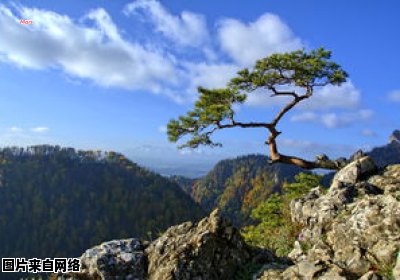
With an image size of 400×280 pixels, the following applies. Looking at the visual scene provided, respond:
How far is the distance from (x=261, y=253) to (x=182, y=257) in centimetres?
217

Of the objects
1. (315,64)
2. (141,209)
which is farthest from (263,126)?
(141,209)

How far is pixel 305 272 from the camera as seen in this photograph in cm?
1038

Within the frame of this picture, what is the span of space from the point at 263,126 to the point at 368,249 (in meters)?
12.9

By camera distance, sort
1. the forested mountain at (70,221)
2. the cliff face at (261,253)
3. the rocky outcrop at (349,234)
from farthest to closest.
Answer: the forested mountain at (70,221), the cliff face at (261,253), the rocky outcrop at (349,234)

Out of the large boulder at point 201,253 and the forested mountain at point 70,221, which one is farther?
the forested mountain at point 70,221

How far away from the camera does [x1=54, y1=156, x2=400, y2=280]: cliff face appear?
1058 centimetres

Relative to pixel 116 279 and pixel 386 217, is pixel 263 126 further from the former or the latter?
pixel 116 279

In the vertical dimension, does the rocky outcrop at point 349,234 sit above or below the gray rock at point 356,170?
below

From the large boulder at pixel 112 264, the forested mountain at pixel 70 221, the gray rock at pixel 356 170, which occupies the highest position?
the gray rock at pixel 356 170

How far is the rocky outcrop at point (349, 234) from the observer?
10.4 metres

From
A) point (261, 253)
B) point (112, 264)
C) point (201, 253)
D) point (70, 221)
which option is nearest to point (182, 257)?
point (201, 253)

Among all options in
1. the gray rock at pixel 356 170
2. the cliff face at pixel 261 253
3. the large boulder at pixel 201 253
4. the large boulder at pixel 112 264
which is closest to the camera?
A: the cliff face at pixel 261 253

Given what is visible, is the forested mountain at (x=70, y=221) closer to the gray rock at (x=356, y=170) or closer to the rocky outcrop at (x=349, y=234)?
the gray rock at (x=356, y=170)

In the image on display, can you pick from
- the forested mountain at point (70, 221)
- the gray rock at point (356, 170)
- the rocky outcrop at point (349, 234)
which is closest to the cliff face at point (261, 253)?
the rocky outcrop at point (349, 234)
